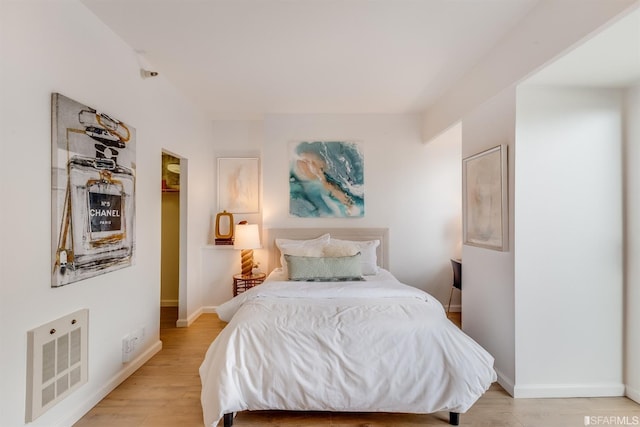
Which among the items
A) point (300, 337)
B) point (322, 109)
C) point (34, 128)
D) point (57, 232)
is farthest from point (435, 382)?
point (322, 109)

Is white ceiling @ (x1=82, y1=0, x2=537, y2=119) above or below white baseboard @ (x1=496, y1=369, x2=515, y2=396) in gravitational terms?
above

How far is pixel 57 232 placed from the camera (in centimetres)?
174

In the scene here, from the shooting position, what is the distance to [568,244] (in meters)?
2.22

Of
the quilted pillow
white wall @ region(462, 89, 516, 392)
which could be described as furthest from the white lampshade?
white wall @ region(462, 89, 516, 392)

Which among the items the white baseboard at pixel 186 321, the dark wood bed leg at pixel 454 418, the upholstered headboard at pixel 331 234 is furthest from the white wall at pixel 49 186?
the dark wood bed leg at pixel 454 418

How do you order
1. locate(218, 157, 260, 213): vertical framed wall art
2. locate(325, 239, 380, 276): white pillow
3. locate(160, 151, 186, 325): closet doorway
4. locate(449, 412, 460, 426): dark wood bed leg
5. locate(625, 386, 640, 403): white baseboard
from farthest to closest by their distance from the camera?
1. locate(160, 151, 186, 325): closet doorway
2. locate(218, 157, 260, 213): vertical framed wall art
3. locate(325, 239, 380, 276): white pillow
4. locate(625, 386, 640, 403): white baseboard
5. locate(449, 412, 460, 426): dark wood bed leg

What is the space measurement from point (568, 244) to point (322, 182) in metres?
2.58

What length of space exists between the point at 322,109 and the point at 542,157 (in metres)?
2.45

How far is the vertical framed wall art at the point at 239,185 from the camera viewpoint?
424cm

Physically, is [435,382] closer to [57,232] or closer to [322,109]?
[57,232]

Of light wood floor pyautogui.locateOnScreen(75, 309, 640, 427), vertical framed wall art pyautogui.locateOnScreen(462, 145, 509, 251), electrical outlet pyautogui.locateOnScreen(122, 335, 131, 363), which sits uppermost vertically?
vertical framed wall art pyautogui.locateOnScreen(462, 145, 509, 251)

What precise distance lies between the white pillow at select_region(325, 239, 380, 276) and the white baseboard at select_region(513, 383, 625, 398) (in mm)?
1611

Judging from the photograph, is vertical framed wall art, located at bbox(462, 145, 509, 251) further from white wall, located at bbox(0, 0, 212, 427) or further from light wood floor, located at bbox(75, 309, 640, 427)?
white wall, located at bbox(0, 0, 212, 427)

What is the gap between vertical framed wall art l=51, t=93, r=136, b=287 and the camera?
1754mm
